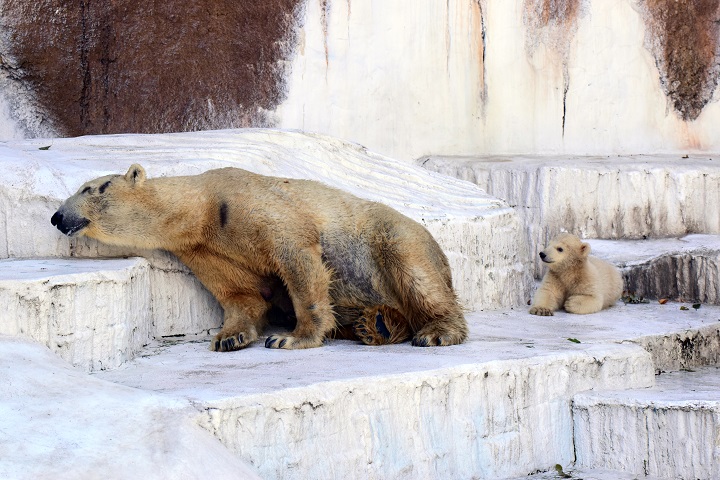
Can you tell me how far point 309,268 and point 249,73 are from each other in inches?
155

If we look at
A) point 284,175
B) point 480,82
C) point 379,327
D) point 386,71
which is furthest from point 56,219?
point 480,82

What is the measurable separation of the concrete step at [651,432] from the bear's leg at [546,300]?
208 cm

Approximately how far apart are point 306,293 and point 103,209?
130 cm

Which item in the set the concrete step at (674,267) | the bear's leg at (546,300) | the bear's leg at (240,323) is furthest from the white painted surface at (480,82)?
the bear's leg at (240,323)

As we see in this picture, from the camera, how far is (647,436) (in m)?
5.31

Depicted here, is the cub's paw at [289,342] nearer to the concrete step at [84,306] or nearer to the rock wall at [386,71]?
the concrete step at [84,306]

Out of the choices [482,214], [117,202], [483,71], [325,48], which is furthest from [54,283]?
[483,71]

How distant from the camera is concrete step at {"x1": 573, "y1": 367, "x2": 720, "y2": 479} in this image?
5.20 meters

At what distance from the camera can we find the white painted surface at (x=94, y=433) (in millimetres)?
3586

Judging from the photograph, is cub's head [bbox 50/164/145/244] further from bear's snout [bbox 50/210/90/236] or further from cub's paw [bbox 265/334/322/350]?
cub's paw [bbox 265/334/322/350]

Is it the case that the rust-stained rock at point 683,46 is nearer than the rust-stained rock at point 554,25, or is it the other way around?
the rust-stained rock at point 554,25

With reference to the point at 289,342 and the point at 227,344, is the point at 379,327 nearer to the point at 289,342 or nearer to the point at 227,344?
the point at 289,342

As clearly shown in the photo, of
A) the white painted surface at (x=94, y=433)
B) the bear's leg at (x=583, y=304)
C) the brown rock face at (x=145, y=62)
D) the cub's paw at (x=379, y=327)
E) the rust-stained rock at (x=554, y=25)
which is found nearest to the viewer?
the white painted surface at (x=94, y=433)

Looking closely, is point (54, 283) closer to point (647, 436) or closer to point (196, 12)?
point (647, 436)
